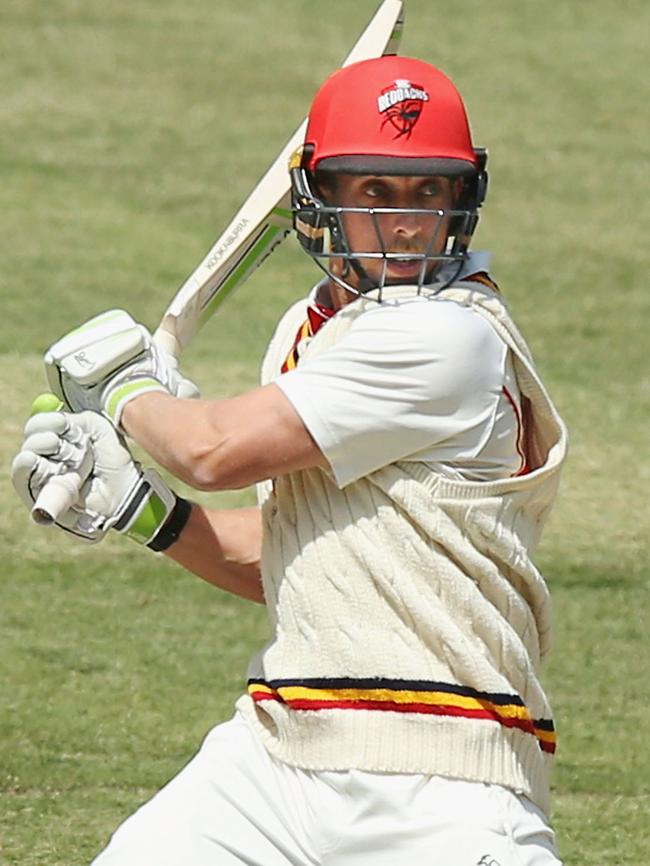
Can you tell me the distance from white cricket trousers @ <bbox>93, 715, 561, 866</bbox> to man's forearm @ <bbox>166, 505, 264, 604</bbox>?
1.71ft

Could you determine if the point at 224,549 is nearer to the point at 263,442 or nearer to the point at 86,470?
the point at 86,470

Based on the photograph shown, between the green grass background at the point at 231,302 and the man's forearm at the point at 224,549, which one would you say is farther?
the green grass background at the point at 231,302

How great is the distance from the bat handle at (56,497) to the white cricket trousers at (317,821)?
0.56 meters

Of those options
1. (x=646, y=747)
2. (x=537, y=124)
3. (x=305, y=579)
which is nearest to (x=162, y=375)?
(x=305, y=579)

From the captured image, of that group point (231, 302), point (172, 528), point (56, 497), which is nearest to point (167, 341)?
point (172, 528)

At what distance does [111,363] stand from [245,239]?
3.10 feet

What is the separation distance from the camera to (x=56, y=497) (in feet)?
12.1

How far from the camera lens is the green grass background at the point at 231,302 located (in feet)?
18.9

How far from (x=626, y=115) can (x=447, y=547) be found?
1053 cm

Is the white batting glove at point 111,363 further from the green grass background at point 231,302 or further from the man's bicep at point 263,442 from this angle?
the green grass background at point 231,302

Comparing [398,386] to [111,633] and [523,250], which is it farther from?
[523,250]

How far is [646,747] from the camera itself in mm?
5848

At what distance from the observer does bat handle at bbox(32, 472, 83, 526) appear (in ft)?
12.1

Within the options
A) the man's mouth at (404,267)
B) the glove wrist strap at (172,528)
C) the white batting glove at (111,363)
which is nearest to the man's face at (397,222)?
the man's mouth at (404,267)
